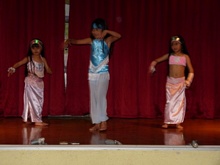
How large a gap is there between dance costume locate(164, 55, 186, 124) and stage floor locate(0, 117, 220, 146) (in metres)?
0.17

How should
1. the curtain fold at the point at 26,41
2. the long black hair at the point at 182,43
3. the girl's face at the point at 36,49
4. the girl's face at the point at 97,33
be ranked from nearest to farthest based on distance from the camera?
the girl's face at the point at 97,33 → the long black hair at the point at 182,43 → the girl's face at the point at 36,49 → the curtain fold at the point at 26,41

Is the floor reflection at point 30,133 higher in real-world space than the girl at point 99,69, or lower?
lower

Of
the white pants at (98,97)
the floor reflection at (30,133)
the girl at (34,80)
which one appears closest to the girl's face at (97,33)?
the white pants at (98,97)

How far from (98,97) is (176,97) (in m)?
1.10

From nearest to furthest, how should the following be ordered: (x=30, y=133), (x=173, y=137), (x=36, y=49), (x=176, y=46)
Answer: (x=173, y=137) < (x=30, y=133) < (x=176, y=46) < (x=36, y=49)

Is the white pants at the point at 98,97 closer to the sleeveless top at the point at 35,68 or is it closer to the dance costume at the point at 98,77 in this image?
the dance costume at the point at 98,77

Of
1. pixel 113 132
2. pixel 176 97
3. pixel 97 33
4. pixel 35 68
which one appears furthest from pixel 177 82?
pixel 35 68

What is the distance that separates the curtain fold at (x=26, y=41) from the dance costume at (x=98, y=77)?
5.18ft

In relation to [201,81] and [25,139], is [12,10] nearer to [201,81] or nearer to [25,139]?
[25,139]

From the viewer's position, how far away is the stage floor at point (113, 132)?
4.21 m

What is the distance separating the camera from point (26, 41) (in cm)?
638

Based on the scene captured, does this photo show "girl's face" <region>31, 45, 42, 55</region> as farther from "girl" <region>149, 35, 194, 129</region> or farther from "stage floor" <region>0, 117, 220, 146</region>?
"girl" <region>149, 35, 194, 129</region>

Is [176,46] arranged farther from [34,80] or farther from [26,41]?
[26,41]

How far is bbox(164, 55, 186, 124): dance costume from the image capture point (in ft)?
17.7
